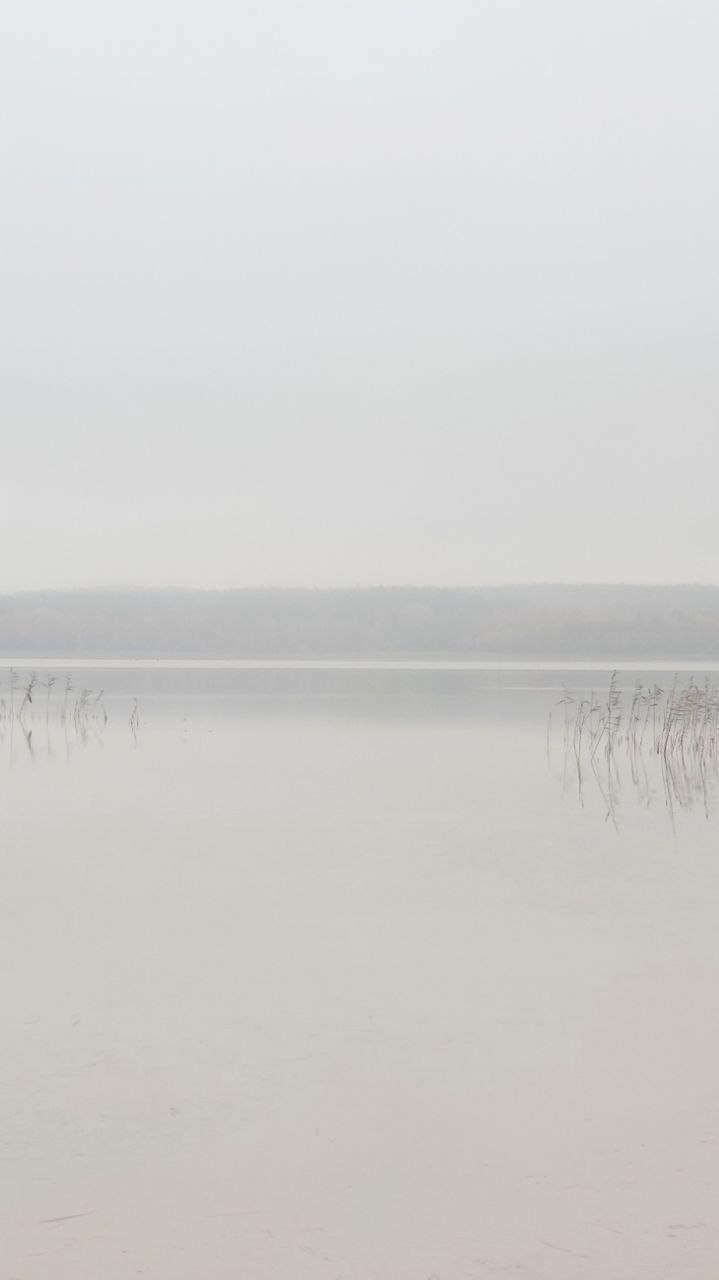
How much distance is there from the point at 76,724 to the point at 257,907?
9.35 metres

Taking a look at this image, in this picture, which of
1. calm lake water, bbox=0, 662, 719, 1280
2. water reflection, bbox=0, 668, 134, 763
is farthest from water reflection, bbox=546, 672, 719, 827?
water reflection, bbox=0, 668, 134, 763

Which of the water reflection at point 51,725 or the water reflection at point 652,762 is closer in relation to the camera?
the water reflection at point 652,762

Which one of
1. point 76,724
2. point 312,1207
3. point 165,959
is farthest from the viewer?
point 76,724

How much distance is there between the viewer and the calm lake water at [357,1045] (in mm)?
2275

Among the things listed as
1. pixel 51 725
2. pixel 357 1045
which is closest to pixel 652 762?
pixel 51 725

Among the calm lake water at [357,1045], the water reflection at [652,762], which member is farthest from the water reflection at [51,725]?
the water reflection at [652,762]

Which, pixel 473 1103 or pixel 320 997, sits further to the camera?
pixel 320 997

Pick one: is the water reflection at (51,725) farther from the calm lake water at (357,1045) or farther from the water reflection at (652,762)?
the water reflection at (652,762)

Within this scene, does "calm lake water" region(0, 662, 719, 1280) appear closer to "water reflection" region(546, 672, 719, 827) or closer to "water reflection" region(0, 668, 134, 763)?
"water reflection" region(546, 672, 719, 827)

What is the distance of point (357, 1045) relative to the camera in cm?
328

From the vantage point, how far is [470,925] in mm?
4711

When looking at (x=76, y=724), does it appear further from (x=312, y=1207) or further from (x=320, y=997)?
(x=312, y=1207)

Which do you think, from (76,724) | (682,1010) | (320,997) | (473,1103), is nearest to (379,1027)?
(320,997)

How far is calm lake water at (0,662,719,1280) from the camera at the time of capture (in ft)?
7.47
